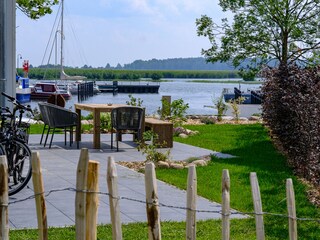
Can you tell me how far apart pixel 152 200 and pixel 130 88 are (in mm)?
78970

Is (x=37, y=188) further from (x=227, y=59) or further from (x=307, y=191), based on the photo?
(x=227, y=59)

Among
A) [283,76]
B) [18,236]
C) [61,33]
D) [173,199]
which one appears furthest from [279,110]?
[61,33]

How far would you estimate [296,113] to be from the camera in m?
11.5

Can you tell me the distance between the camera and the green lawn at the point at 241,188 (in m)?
6.48

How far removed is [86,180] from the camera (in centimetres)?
404

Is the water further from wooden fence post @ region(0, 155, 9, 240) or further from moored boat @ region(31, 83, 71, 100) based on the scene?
wooden fence post @ region(0, 155, 9, 240)

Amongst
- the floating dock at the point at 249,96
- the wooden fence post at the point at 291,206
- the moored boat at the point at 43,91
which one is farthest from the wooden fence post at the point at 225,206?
the moored boat at the point at 43,91

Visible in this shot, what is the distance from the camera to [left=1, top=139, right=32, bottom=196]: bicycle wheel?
802 centimetres

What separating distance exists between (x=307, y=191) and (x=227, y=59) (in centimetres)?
1301

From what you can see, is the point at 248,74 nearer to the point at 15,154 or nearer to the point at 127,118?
the point at 127,118

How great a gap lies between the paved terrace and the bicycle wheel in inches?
5.5

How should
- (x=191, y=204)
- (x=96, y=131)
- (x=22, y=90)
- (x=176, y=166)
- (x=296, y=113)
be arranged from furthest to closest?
(x=22, y=90) → (x=96, y=131) → (x=296, y=113) → (x=176, y=166) → (x=191, y=204)

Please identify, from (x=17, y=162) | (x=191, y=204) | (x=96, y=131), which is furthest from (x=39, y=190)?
(x=96, y=131)

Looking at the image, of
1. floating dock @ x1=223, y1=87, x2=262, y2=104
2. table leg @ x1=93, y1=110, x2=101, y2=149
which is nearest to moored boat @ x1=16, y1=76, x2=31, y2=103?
floating dock @ x1=223, y1=87, x2=262, y2=104
